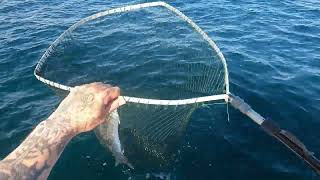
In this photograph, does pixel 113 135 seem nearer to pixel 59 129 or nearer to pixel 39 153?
pixel 59 129

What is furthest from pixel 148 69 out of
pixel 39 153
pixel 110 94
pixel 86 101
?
pixel 39 153

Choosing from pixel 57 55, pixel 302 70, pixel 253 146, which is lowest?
pixel 253 146

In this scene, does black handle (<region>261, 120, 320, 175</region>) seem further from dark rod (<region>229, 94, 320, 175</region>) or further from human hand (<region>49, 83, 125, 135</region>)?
human hand (<region>49, 83, 125, 135</region>)

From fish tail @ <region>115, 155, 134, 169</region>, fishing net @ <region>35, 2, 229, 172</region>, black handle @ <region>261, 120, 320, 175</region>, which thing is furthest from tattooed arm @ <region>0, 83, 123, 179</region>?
fish tail @ <region>115, 155, 134, 169</region>

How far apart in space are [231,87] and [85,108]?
8.05 m

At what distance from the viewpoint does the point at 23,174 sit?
4.59m

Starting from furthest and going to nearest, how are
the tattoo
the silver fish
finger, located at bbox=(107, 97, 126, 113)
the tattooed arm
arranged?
1. the silver fish
2. finger, located at bbox=(107, 97, 126, 113)
3. the tattoo
4. the tattooed arm

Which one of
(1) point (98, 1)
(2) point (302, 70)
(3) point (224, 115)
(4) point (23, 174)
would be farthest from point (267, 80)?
(1) point (98, 1)

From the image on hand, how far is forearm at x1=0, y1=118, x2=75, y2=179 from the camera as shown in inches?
181

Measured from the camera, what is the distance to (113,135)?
301 inches

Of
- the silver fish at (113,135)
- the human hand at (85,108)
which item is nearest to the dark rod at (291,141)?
the silver fish at (113,135)

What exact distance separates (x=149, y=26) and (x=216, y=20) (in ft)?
11.5

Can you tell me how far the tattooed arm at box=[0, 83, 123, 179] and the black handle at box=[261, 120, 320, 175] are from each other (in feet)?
10.1

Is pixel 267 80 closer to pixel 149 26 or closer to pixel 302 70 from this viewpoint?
pixel 302 70
